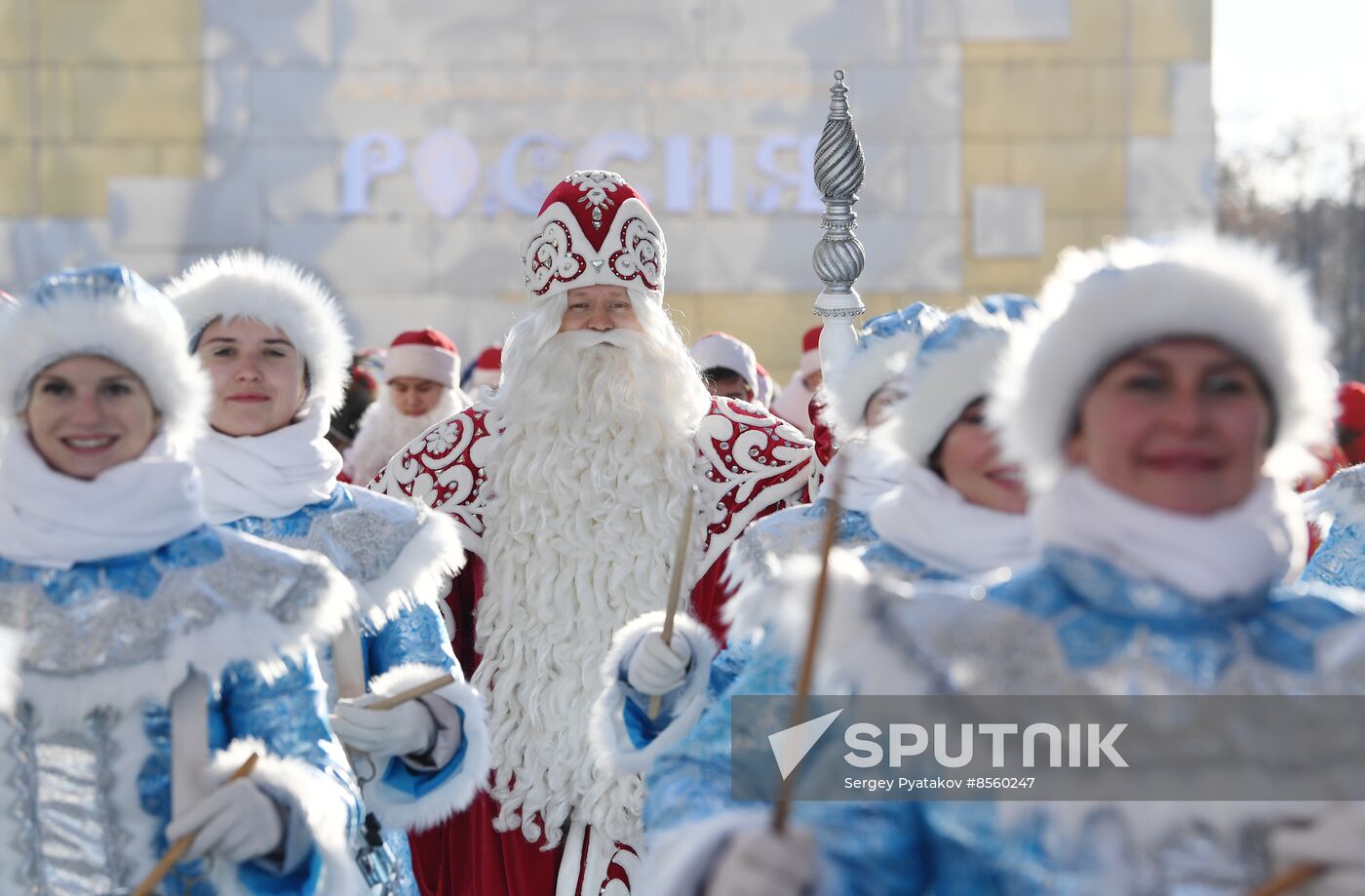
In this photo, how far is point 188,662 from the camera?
275 cm

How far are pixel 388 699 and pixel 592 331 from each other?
1714 mm

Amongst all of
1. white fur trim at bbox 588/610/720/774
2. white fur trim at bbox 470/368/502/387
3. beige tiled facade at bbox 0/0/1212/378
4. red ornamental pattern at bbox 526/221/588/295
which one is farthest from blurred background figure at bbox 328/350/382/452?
white fur trim at bbox 588/610/720/774

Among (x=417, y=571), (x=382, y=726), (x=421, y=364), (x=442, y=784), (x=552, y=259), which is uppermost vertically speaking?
(x=552, y=259)

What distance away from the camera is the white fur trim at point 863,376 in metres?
3.84

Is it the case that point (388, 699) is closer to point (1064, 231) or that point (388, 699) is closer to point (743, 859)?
point (743, 859)

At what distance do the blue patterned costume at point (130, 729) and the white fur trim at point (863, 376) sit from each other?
1460 mm

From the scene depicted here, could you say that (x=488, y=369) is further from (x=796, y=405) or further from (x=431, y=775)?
(x=431, y=775)

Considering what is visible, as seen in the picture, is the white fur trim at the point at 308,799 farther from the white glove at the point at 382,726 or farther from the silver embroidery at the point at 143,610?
the white glove at the point at 382,726

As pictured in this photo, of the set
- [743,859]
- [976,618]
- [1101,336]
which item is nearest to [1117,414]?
[1101,336]

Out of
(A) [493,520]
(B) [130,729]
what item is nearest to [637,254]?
(A) [493,520]

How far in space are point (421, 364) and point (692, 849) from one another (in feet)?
22.5

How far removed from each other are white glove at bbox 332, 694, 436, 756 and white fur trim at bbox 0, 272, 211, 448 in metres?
0.70

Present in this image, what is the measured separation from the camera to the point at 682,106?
13047 mm

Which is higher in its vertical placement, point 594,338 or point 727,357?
point 594,338
